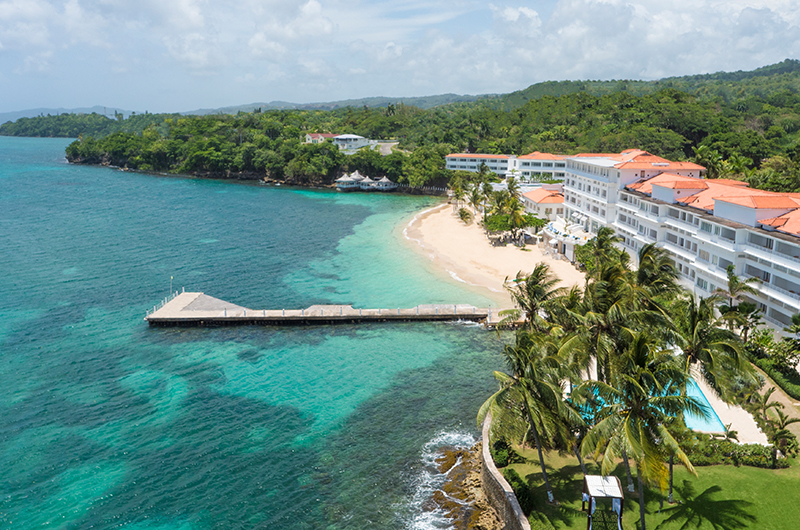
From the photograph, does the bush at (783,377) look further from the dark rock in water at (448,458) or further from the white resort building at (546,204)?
the white resort building at (546,204)

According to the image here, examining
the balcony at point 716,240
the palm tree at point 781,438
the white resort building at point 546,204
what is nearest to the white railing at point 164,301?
the palm tree at point 781,438

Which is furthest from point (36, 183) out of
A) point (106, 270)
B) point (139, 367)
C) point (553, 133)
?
point (553, 133)

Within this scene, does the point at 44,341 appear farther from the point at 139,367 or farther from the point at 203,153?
the point at 203,153

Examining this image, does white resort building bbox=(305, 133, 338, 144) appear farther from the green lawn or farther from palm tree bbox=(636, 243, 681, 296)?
the green lawn

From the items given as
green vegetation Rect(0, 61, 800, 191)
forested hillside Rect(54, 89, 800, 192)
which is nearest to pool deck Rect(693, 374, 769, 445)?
green vegetation Rect(0, 61, 800, 191)

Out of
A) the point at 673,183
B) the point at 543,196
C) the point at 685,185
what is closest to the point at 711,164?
the point at 543,196

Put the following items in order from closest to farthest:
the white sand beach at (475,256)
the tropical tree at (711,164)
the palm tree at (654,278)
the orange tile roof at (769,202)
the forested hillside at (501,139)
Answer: the palm tree at (654,278), the orange tile roof at (769,202), the white sand beach at (475,256), the tropical tree at (711,164), the forested hillside at (501,139)
